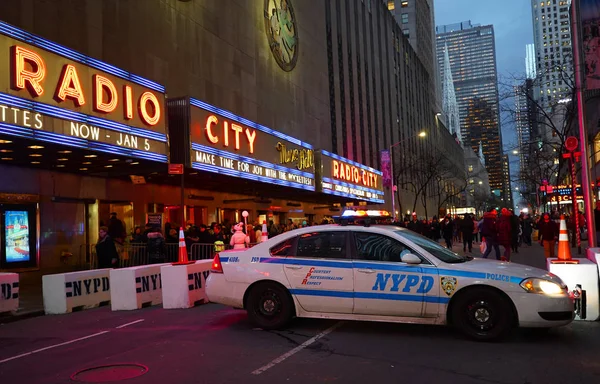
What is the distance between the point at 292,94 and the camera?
108 feet

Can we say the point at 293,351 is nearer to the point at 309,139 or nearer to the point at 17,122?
the point at 17,122

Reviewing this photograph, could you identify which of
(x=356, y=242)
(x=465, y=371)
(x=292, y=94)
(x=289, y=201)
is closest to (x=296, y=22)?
(x=292, y=94)

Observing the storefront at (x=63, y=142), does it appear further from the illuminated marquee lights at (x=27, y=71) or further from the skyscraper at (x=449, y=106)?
the skyscraper at (x=449, y=106)

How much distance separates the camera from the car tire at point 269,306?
761cm

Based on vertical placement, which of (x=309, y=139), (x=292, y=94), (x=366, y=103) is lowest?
(x=309, y=139)

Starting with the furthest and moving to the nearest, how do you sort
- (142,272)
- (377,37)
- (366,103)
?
(377,37) < (366,103) < (142,272)

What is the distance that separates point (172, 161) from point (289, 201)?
716 inches

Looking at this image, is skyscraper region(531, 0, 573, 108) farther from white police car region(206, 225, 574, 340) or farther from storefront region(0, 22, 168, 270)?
white police car region(206, 225, 574, 340)

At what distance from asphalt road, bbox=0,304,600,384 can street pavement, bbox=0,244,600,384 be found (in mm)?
12

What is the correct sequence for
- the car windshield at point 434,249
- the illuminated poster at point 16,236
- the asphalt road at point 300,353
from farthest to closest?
the illuminated poster at point 16,236, the car windshield at point 434,249, the asphalt road at point 300,353

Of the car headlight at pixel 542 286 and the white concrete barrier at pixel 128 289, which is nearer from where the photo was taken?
the car headlight at pixel 542 286

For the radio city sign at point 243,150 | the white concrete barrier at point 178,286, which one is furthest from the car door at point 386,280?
the radio city sign at point 243,150

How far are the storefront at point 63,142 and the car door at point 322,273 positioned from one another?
7013mm

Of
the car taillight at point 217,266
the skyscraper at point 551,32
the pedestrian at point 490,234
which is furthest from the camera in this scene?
the skyscraper at point 551,32
